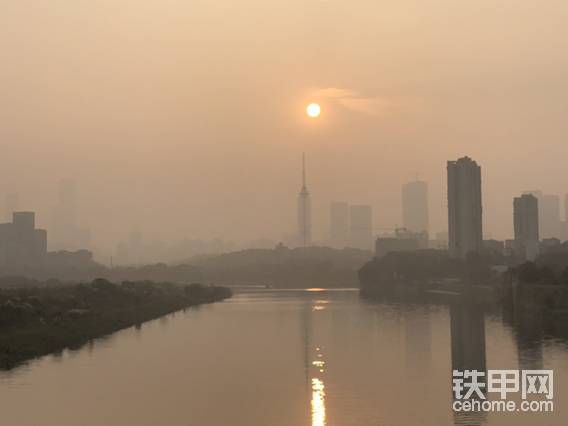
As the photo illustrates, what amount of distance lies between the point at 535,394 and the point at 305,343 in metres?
18.6

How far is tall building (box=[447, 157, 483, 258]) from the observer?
156 meters

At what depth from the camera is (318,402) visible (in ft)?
86.7

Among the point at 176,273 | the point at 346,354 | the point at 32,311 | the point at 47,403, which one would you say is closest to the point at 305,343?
the point at 346,354

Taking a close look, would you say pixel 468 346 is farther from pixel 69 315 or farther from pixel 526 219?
pixel 526 219

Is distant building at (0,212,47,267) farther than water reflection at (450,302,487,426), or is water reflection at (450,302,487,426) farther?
distant building at (0,212,47,267)

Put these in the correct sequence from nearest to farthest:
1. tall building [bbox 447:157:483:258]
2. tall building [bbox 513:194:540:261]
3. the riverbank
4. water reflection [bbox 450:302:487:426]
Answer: water reflection [bbox 450:302:487:426]
the riverbank
tall building [bbox 447:157:483:258]
tall building [bbox 513:194:540:261]

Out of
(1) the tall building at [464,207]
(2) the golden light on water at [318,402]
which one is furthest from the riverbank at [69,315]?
(1) the tall building at [464,207]

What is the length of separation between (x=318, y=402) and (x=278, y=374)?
22.8 feet

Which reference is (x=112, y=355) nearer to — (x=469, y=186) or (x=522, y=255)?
(x=522, y=255)

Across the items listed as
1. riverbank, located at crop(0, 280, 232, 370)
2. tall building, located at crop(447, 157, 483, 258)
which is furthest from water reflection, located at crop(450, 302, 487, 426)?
tall building, located at crop(447, 157, 483, 258)

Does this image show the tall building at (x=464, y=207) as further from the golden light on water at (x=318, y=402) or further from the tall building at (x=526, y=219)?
the golden light on water at (x=318, y=402)

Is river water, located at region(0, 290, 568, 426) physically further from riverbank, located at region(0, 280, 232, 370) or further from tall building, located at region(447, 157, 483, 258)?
tall building, located at region(447, 157, 483, 258)

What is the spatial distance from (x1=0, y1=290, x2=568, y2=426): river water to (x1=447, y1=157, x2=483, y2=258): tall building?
99.9m

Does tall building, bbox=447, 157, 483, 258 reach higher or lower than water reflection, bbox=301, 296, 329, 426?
higher
